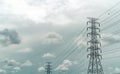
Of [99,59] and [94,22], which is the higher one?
[94,22]

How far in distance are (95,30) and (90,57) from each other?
745 cm

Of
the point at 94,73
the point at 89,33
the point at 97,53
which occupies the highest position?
the point at 89,33

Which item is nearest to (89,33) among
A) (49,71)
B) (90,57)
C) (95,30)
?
(95,30)

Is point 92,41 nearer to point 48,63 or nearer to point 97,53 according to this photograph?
point 97,53

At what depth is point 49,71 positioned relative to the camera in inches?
5482

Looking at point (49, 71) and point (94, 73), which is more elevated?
point (49, 71)

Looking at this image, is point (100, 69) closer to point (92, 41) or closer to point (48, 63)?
point (92, 41)

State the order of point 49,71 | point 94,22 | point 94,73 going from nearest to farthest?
point 94,73, point 94,22, point 49,71

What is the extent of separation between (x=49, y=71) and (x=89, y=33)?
221 ft

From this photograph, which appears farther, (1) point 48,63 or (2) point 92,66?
(1) point 48,63

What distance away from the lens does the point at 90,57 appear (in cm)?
7388

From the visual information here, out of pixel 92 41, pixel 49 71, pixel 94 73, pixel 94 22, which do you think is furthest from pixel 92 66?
pixel 49 71

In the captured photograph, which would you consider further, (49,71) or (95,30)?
(49,71)

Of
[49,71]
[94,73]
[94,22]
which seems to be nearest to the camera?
[94,73]
